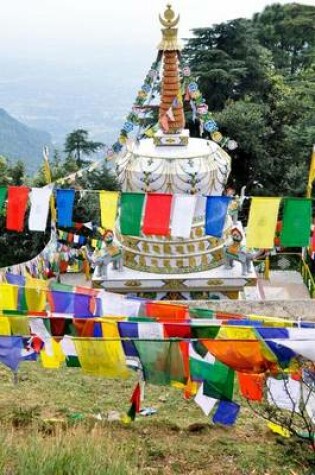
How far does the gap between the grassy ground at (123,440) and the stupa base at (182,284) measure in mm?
6114

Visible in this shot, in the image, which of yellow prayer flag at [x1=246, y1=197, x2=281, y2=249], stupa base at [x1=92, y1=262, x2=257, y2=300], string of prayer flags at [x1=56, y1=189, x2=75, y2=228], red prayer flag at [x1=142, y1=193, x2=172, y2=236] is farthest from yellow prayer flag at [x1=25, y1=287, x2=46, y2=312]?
stupa base at [x1=92, y1=262, x2=257, y2=300]

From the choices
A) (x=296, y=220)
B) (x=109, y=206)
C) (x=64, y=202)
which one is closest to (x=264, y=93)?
(x=109, y=206)

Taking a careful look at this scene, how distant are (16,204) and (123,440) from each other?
26.3 ft

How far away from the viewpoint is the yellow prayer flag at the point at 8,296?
10273mm

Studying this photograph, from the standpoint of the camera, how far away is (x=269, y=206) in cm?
1311

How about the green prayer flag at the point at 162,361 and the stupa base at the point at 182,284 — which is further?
the stupa base at the point at 182,284

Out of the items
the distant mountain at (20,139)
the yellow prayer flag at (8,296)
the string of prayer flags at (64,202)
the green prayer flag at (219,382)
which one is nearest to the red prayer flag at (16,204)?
the string of prayer flags at (64,202)

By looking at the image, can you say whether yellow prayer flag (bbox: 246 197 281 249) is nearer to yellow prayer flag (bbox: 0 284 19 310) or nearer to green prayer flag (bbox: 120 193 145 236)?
green prayer flag (bbox: 120 193 145 236)

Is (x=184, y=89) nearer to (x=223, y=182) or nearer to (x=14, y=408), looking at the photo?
(x=223, y=182)

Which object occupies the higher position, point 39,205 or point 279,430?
point 39,205

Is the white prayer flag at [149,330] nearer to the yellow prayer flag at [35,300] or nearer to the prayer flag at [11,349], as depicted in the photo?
the prayer flag at [11,349]

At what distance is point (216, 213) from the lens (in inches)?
522

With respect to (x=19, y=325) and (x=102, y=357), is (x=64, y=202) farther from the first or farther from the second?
(x=102, y=357)

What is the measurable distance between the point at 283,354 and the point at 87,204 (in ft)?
50.0
